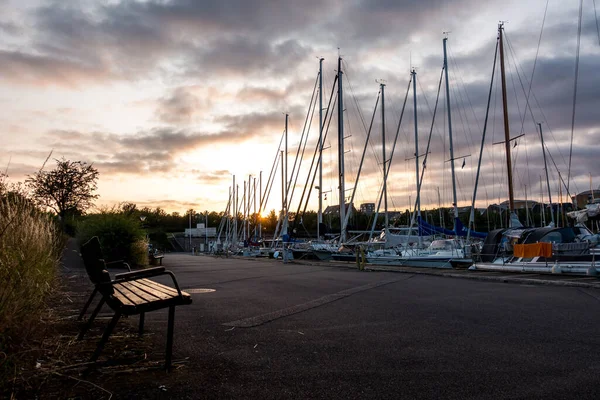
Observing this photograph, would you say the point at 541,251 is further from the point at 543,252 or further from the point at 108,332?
the point at 108,332

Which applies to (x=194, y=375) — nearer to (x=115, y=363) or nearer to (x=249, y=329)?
(x=115, y=363)

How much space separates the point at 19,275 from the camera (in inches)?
209

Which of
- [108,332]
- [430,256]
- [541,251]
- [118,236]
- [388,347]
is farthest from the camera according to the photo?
[430,256]

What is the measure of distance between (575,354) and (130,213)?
2466 cm

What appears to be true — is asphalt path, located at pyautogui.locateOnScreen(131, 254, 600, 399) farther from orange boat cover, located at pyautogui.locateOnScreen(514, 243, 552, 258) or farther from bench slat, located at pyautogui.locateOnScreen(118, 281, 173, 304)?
orange boat cover, located at pyautogui.locateOnScreen(514, 243, 552, 258)

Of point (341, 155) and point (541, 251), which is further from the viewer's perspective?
point (341, 155)

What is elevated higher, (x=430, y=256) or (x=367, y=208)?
(x=367, y=208)

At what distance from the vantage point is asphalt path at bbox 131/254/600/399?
4.08m

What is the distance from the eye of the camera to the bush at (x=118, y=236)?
23.2 m

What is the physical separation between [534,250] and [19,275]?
1751 centimetres

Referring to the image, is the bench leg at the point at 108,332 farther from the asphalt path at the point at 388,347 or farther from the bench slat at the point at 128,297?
the asphalt path at the point at 388,347

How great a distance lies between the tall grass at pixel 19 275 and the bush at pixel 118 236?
1528 centimetres

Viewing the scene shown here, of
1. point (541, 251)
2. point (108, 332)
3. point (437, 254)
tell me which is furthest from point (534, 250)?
point (108, 332)

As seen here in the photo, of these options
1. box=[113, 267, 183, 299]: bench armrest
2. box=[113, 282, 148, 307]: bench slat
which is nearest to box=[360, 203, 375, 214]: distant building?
box=[113, 282, 148, 307]: bench slat
